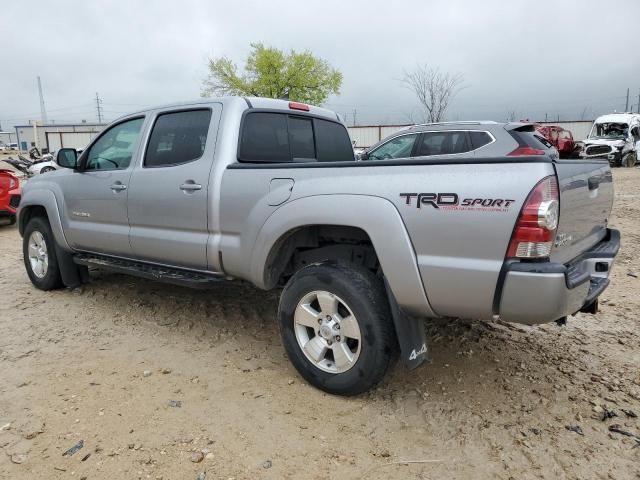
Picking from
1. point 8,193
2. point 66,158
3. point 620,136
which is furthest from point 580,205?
point 620,136

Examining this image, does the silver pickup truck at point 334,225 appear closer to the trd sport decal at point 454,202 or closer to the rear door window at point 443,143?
the trd sport decal at point 454,202

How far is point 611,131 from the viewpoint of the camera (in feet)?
73.3

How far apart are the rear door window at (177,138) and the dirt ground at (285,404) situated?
1.44 meters

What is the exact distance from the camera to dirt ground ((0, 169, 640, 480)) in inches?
97.0

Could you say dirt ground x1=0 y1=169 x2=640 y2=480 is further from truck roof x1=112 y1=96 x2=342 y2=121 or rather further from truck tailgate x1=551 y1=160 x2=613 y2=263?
truck roof x1=112 y1=96 x2=342 y2=121

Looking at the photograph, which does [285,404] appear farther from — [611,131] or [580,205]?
[611,131]

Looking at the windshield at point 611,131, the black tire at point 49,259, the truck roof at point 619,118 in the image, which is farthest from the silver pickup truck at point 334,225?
the truck roof at point 619,118

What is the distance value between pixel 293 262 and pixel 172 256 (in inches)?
40.5

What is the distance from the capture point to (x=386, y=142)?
946 centimetres

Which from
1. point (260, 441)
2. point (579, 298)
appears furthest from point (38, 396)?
point (579, 298)

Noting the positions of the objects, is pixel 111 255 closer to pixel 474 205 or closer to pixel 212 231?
pixel 212 231

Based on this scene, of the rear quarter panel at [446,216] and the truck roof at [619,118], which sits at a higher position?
the truck roof at [619,118]

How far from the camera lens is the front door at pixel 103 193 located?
4258 mm

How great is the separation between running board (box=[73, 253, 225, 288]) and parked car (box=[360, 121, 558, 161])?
4728mm
